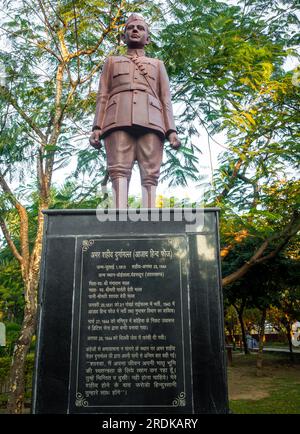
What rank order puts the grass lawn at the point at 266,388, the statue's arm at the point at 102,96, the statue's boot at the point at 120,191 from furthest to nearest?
the grass lawn at the point at 266,388 < the statue's arm at the point at 102,96 < the statue's boot at the point at 120,191

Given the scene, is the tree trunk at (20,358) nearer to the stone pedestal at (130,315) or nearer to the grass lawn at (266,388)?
the stone pedestal at (130,315)

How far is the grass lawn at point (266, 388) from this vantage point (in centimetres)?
927

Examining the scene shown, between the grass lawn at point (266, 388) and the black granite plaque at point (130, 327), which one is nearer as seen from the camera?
the black granite plaque at point (130, 327)

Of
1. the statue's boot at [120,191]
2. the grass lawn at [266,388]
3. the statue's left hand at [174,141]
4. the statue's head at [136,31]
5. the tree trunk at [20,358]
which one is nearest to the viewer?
the statue's boot at [120,191]

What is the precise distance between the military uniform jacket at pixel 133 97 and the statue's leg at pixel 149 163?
0.45 feet

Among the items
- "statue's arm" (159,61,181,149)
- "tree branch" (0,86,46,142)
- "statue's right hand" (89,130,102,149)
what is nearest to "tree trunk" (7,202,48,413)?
"tree branch" (0,86,46,142)

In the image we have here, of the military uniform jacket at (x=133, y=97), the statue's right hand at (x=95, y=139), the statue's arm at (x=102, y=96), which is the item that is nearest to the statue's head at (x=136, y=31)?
the military uniform jacket at (x=133, y=97)

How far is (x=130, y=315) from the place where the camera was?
125 inches

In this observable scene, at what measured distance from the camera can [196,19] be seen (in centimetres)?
678

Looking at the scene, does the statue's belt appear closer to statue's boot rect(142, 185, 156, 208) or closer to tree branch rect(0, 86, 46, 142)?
statue's boot rect(142, 185, 156, 208)

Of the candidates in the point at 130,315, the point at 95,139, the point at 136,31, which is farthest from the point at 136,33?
the point at 130,315

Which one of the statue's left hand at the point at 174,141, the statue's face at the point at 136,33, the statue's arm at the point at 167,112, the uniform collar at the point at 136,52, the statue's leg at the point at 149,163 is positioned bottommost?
the statue's leg at the point at 149,163

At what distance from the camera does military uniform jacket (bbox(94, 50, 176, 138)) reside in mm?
4359

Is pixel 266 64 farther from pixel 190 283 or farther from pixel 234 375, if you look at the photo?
pixel 234 375
